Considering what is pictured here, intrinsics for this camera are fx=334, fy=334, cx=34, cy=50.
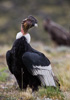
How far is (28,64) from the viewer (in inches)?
263

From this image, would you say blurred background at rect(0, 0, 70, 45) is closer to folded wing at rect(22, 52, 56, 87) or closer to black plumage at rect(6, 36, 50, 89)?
black plumage at rect(6, 36, 50, 89)

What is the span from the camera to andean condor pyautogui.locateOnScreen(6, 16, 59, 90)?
21.9 feet

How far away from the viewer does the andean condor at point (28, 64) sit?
263 inches

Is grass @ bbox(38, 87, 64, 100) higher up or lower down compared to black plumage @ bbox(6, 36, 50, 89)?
lower down

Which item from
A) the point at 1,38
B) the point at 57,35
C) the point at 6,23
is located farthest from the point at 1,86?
the point at 6,23

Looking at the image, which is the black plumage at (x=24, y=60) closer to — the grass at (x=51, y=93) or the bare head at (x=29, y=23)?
the bare head at (x=29, y=23)

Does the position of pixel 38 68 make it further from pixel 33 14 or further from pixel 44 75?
pixel 33 14

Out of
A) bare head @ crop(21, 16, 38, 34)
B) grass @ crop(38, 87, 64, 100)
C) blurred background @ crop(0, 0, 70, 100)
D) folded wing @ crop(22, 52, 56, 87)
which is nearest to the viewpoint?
grass @ crop(38, 87, 64, 100)

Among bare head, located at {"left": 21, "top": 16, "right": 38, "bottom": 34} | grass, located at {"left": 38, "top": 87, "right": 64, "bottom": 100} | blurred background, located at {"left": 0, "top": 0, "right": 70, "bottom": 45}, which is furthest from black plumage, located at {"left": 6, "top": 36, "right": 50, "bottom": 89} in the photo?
blurred background, located at {"left": 0, "top": 0, "right": 70, "bottom": 45}

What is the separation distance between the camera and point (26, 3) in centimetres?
6016

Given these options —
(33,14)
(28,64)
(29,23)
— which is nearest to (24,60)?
(28,64)

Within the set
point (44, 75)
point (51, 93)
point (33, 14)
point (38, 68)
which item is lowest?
point (51, 93)

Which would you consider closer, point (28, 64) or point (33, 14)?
point (28, 64)

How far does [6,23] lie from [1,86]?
44367mm
